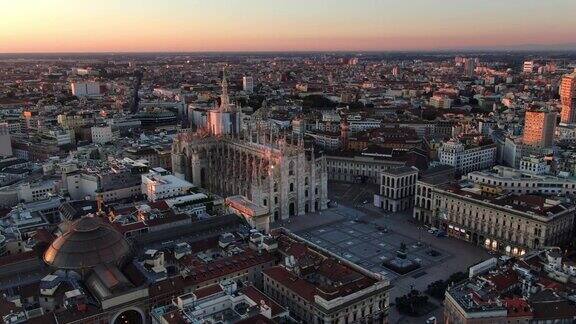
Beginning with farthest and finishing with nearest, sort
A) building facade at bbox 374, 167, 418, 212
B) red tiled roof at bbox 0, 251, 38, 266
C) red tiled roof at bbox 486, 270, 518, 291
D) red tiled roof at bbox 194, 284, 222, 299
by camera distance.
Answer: building facade at bbox 374, 167, 418, 212, red tiled roof at bbox 0, 251, 38, 266, red tiled roof at bbox 486, 270, 518, 291, red tiled roof at bbox 194, 284, 222, 299

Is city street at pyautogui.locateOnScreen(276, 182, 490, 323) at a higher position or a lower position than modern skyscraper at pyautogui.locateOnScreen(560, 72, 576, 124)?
lower

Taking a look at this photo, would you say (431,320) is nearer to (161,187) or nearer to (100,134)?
(161,187)

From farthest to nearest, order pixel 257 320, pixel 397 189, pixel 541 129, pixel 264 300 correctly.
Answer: pixel 541 129
pixel 397 189
pixel 264 300
pixel 257 320

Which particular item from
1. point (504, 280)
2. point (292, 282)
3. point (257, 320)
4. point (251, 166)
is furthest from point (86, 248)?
point (251, 166)

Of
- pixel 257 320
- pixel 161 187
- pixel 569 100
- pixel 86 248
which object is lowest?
pixel 257 320

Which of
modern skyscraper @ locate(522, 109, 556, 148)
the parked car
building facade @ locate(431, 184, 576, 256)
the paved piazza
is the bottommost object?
the paved piazza

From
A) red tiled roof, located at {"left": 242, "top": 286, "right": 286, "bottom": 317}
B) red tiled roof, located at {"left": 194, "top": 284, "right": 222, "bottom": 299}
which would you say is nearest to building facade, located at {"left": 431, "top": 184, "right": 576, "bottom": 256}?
red tiled roof, located at {"left": 242, "top": 286, "right": 286, "bottom": 317}

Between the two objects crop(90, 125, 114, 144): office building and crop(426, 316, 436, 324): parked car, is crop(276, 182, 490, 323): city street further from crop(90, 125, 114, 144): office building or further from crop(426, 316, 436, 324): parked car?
crop(90, 125, 114, 144): office building

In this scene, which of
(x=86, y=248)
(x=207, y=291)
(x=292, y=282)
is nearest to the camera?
(x=207, y=291)
